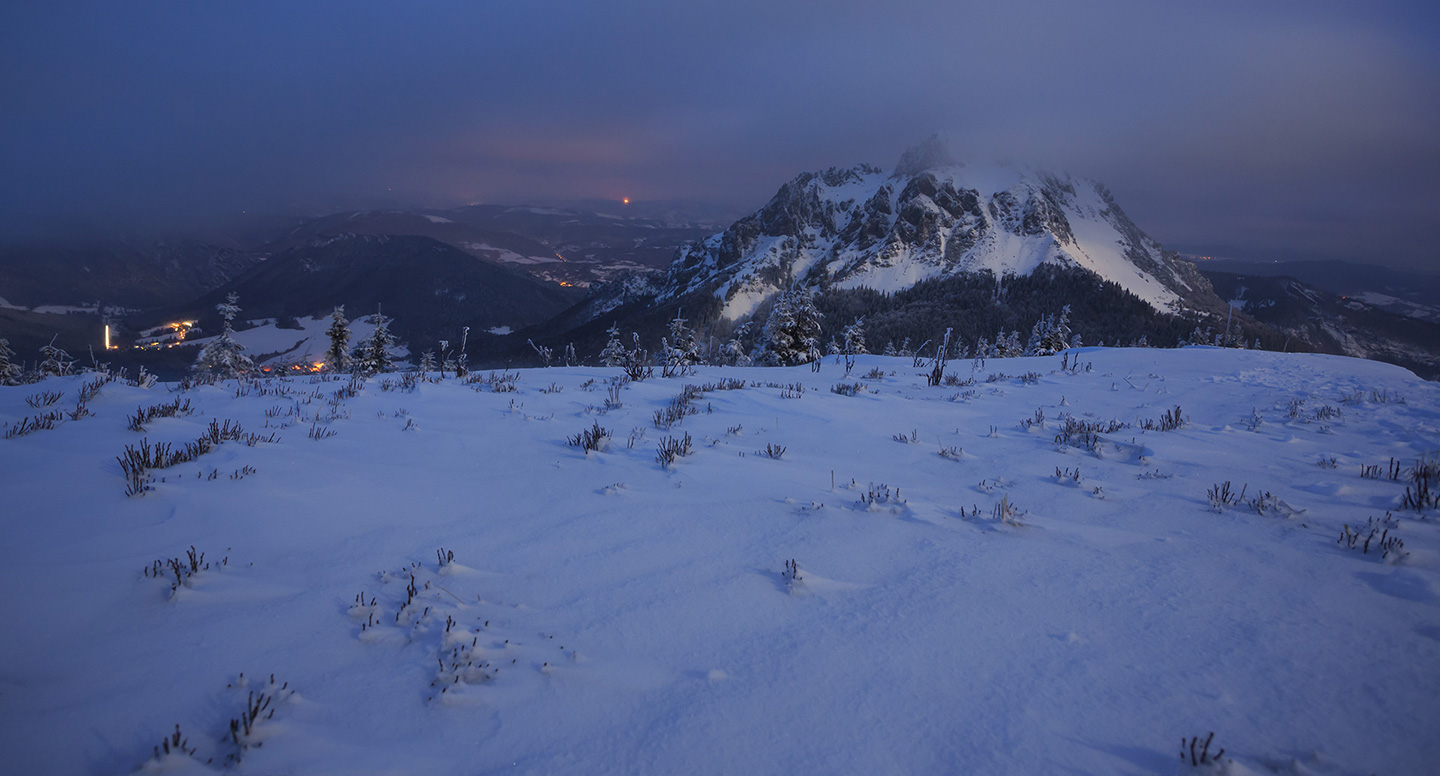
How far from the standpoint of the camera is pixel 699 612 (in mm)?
2906

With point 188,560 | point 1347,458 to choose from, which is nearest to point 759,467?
point 188,560

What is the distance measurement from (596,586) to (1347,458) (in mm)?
7470

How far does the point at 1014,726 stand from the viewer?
2.12 meters

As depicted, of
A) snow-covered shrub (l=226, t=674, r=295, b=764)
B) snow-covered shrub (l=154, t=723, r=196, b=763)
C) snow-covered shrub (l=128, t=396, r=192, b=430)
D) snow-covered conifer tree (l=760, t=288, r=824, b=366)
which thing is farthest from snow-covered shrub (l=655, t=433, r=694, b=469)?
snow-covered conifer tree (l=760, t=288, r=824, b=366)

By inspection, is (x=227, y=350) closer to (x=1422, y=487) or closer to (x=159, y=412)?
(x=159, y=412)

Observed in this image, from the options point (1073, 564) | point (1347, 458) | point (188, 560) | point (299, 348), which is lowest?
point (299, 348)

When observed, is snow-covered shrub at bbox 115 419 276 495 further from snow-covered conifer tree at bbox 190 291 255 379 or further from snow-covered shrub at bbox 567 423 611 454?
snow-covered conifer tree at bbox 190 291 255 379

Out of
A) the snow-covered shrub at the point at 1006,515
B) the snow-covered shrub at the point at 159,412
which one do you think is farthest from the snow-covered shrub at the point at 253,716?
the snow-covered shrub at the point at 159,412

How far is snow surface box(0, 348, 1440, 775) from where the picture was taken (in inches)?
79.8

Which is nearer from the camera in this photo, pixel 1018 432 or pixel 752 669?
pixel 752 669

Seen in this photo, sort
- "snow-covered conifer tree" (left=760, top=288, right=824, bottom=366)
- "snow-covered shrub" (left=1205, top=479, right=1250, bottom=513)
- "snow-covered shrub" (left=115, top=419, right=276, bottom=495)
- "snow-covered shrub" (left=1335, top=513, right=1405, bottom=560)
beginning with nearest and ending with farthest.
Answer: "snow-covered shrub" (left=1335, top=513, right=1405, bottom=560)
"snow-covered shrub" (left=115, top=419, right=276, bottom=495)
"snow-covered shrub" (left=1205, top=479, right=1250, bottom=513)
"snow-covered conifer tree" (left=760, top=288, right=824, bottom=366)

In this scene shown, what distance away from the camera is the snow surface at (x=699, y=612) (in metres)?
2.03

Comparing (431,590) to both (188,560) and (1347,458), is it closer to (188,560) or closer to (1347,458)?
(188,560)

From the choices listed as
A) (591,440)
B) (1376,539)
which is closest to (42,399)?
(591,440)
